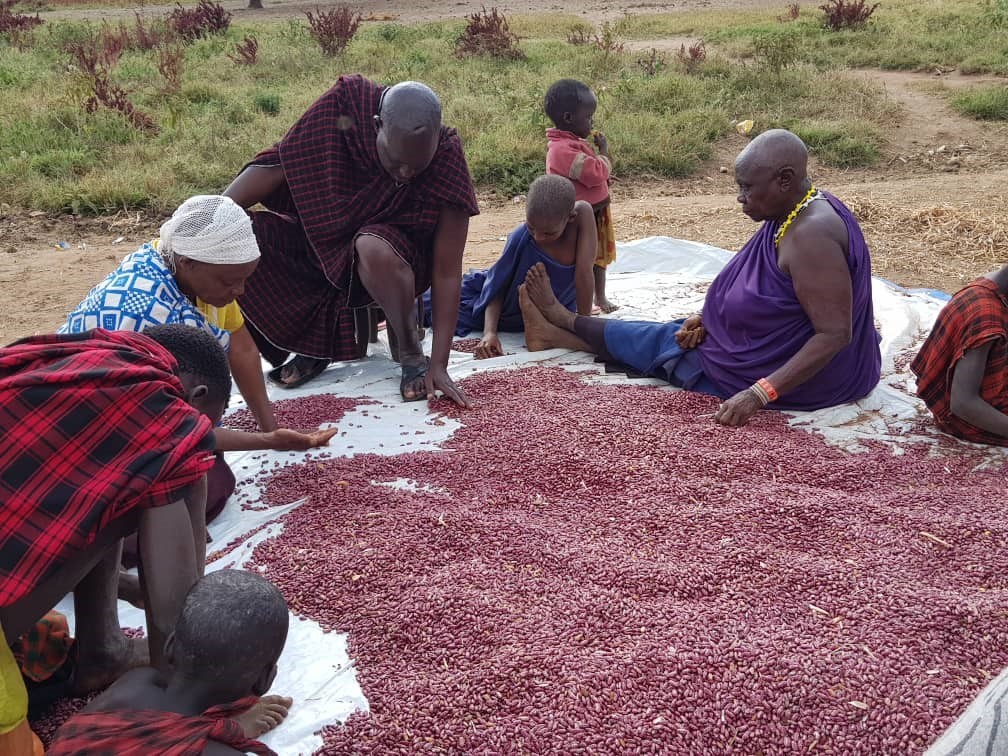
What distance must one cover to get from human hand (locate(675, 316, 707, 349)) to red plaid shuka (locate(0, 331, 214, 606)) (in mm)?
2501

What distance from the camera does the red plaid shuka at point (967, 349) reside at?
3109 millimetres

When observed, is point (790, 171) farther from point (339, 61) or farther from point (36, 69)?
point (36, 69)

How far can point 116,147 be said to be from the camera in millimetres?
8133

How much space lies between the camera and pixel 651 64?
11.1m

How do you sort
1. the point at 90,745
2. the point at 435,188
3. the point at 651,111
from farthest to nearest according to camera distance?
the point at 651,111 < the point at 435,188 < the point at 90,745

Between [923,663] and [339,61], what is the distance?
1161 centimetres

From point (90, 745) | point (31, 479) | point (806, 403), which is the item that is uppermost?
point (31, 479)

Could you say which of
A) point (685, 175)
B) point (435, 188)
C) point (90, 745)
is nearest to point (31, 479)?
point (90, 745)

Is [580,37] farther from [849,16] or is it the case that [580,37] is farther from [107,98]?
[107,98]

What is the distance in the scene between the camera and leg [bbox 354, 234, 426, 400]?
3.79 metres

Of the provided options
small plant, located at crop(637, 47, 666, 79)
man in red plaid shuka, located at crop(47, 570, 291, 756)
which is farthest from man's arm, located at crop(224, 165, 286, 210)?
small plant, located at crop(637, 47, 666, 79)

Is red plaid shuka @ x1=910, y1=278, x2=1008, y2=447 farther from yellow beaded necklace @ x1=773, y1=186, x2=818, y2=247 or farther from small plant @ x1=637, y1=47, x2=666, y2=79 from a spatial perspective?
small plant @ x1=637, y1=47, x2=666, y2=79

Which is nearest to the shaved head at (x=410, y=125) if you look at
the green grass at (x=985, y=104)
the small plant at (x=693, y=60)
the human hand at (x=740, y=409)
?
the human hand at (x=740, y=409)

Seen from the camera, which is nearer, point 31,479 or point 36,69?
point 31,479
